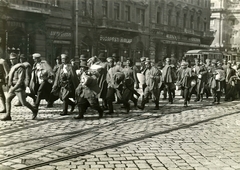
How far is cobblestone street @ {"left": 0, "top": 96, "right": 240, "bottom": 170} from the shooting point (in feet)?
18.6

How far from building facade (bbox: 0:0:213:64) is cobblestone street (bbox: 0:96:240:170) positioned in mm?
13436

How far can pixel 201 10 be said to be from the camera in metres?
47.4

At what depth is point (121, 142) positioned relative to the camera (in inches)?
278

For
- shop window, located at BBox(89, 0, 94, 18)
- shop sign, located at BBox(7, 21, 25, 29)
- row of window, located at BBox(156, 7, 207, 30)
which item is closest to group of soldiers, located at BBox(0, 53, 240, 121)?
shop sign, located at BBox(7, 21, 25, 29)

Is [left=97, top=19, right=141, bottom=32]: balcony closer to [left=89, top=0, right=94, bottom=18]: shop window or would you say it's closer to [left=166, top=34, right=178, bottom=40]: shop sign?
[left=89, top=0, right=94, bottom=18]: shop window

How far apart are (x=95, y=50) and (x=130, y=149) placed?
76.1ft

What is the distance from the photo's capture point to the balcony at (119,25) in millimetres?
29234

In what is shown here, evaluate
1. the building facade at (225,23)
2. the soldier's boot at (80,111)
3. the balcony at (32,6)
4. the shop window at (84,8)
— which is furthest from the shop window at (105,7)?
the building facade at (225,23)

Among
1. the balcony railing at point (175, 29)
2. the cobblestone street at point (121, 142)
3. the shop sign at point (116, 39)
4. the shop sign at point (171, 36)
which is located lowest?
the cobblestone street at point (121, 142)

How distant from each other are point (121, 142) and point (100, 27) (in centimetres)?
2278

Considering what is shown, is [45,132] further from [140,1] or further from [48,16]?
[140,1]

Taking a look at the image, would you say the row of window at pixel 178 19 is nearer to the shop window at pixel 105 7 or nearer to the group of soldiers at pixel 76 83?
the shop window at pixel 105 7

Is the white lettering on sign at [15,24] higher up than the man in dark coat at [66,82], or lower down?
higher up

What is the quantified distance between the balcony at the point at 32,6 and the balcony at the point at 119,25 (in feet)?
18.0
